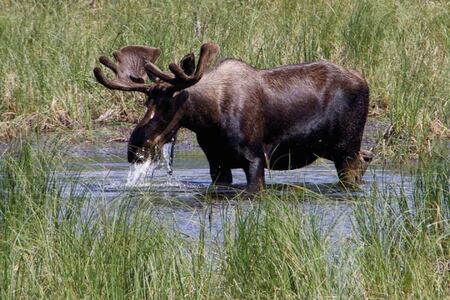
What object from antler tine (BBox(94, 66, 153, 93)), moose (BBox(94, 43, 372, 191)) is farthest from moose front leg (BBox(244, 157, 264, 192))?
antler tine (BBox(94, 66, 153, 93))

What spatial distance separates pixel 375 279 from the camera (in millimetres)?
6715

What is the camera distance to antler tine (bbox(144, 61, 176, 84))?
10398 mm

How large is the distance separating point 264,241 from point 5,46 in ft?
25.1

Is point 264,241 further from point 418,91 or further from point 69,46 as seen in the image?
point 69,46

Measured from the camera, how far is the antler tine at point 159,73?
34.1ft

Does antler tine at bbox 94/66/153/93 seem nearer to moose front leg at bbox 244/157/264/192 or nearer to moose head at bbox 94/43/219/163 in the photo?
moose head at bbox 94/43/219/163

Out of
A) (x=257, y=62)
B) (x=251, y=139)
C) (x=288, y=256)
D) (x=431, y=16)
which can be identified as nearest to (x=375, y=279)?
(x=288, y=256)

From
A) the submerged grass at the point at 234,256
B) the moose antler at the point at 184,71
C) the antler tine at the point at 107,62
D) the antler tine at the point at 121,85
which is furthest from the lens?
the antler tine at the point at 107,62

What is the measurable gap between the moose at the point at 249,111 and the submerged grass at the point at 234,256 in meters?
2.88

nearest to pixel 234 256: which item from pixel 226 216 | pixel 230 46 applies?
pixel 226 216

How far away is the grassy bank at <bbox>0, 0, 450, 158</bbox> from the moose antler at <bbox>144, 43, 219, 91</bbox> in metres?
2.34

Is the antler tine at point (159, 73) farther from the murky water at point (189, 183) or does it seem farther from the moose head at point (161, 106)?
the murky water at point (189, 183)

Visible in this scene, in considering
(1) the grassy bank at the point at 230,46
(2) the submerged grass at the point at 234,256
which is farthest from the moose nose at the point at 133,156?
(2) the submerged grass at the point at 234,256

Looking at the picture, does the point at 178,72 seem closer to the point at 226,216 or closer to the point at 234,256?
the point at 226,216
